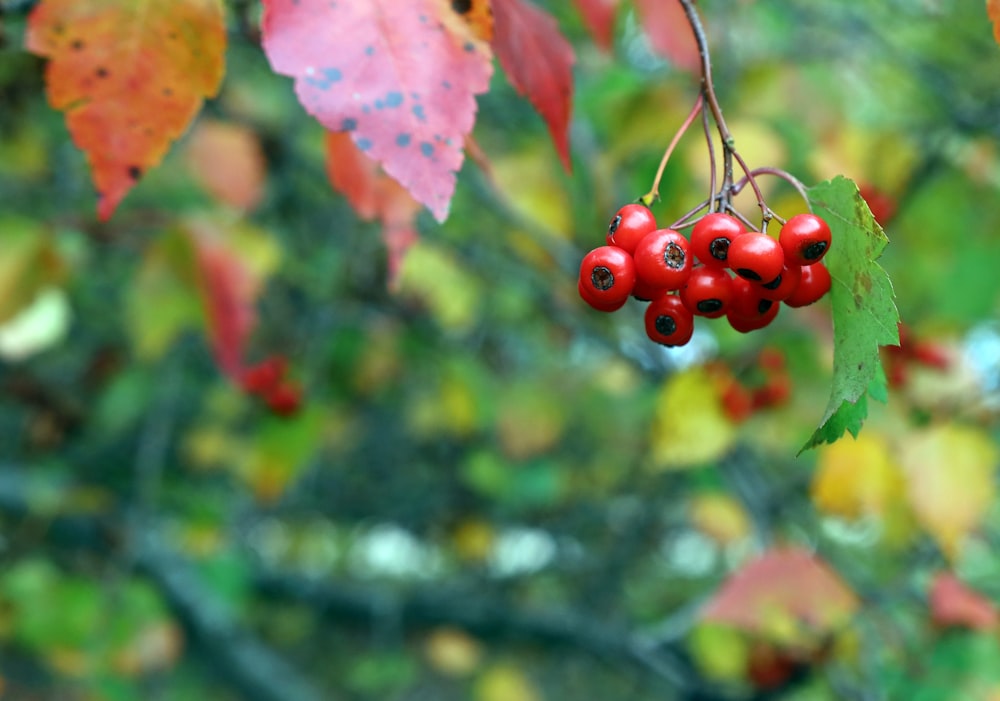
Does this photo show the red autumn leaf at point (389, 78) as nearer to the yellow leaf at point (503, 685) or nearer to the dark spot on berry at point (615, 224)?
the dark spot on berry at point (615, 224)

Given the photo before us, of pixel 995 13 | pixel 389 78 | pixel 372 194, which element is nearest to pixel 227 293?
pixel 372 194

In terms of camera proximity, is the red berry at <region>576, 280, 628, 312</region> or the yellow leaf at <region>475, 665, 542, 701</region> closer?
the red berry at <region>576, 280, 628, 312</region>

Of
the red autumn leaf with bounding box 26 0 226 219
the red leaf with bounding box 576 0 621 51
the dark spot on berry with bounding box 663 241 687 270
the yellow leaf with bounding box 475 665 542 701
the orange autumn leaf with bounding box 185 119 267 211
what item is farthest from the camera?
the yellow leaf with bounding box 475 665 542 701

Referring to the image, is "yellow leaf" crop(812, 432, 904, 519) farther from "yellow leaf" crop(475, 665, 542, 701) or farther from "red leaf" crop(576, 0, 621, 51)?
"yellow leaf" crop(475, 665, 542, 701)

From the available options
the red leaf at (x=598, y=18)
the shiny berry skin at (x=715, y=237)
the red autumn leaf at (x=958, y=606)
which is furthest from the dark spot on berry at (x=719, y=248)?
the red autumn leaf at (x=958, y=606)

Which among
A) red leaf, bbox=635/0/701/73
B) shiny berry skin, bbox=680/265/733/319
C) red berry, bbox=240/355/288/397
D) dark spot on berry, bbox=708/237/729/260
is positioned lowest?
red berry, bbox=240/355/288/397

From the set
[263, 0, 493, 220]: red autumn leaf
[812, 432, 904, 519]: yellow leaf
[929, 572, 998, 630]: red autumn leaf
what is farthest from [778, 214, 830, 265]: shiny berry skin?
[929, 572, 998, 630]: red autumn leaf

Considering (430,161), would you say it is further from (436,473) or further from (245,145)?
(436,473)

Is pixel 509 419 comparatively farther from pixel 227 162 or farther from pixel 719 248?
pixel 719 248
